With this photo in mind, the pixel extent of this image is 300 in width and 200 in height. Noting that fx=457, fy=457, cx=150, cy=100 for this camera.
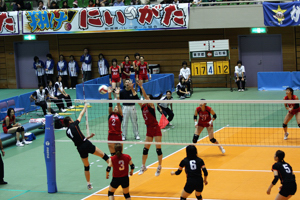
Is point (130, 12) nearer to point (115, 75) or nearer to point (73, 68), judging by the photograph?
Answer: point (115, 75)

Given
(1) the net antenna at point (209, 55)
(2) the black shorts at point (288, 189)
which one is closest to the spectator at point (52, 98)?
(1) the net antenna at point (209, 55)

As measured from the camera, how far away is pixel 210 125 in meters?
14.4

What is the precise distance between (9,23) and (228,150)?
19948mm

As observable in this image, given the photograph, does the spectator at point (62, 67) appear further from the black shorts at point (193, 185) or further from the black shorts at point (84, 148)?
the black shorts at point (193, 185)

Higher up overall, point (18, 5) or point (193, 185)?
point (18, 5)

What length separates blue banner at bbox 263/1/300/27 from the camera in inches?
977

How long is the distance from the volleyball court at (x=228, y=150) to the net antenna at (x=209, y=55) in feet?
12.6

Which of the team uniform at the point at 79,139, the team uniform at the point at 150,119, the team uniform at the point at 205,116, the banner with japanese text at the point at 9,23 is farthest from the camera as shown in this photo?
the banner with japanese text at the point at 9,23

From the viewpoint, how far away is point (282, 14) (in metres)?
25.0

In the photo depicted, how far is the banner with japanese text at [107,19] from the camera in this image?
88.6 feet

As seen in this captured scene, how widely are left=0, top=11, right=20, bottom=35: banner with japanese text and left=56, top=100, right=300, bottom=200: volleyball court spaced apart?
10.5 m

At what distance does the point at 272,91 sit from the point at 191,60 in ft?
18.4

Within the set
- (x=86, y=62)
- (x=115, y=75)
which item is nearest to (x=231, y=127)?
(x=115, y=75)

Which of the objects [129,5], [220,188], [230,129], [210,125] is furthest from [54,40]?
[220,188]
